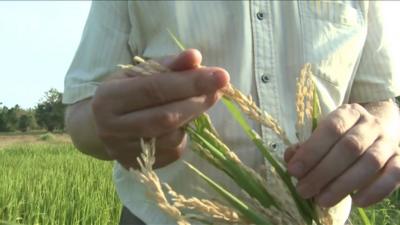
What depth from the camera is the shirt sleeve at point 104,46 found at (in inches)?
40.9

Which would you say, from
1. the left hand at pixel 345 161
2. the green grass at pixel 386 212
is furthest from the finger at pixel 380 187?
the green grass at pixel 386 212

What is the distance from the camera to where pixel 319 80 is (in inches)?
40.7

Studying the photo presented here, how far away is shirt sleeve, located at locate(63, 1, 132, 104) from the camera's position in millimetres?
1040

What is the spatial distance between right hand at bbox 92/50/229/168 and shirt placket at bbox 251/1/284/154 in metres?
0.28

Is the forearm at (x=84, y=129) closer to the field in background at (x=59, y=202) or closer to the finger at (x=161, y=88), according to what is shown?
the finger at (x=161, y=88)

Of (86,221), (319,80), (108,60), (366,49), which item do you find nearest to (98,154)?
(108,60)

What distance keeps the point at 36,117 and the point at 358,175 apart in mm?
41178

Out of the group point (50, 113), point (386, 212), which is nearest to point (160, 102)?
point (386, 212)

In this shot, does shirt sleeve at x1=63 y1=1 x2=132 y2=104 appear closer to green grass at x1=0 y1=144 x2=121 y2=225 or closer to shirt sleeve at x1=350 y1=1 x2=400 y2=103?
shirt sleeve at x1=350 y1=1 x2=400 y2=103

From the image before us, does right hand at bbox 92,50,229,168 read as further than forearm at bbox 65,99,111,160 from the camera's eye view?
No

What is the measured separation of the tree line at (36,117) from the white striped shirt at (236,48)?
37665mm

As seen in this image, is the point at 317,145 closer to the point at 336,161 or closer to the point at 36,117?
the point at 336,161

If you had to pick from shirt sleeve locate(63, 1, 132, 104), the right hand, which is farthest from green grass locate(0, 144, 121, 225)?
the right hand

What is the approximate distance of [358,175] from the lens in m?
0.73
